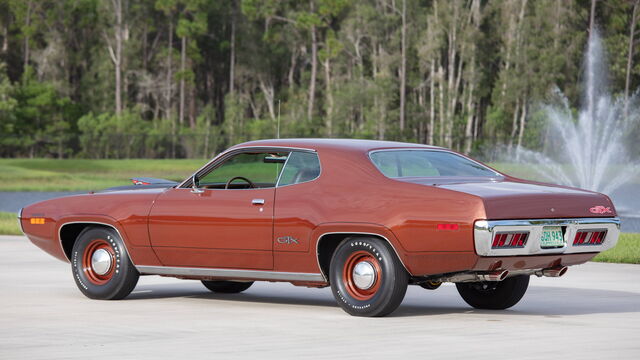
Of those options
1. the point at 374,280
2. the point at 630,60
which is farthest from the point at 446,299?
the point at 630,60

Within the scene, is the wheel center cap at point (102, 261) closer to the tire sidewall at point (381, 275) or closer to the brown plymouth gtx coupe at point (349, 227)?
the brown plymouth gtx coupe at point (349, 227)

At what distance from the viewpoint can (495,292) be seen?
38.6 ft

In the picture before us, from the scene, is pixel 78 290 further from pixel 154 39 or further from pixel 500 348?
pixel 154 39

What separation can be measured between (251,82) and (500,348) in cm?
8612

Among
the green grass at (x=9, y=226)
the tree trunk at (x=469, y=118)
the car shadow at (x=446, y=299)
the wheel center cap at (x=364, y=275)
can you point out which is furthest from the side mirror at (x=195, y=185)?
the tree trunk at (x=469, y=118)

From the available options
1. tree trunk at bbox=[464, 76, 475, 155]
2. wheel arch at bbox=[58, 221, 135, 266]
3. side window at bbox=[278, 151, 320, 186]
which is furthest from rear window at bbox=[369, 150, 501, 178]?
tree trunk at bbox=[464, 76, 475, 155]

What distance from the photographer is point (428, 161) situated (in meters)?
11.4

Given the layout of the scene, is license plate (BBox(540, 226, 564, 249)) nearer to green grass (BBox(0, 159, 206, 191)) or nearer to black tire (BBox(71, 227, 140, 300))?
black tire (BBox(71, 227, 140, 300))

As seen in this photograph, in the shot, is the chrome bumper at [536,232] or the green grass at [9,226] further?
the green grass at [9,226]

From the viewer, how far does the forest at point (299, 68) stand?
77.1 metres

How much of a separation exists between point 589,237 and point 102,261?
447cm

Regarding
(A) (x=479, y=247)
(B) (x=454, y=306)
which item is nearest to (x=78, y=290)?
(B) (x=454, y=306)

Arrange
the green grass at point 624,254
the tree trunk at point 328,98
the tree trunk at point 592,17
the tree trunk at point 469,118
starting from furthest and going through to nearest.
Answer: the tree trunk at point 328,98, the tree trunk at point 592,17, the tree trunk at point 469,118, the green grass at point 624,254

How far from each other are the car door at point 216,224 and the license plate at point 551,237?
2.29m
